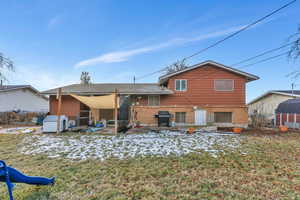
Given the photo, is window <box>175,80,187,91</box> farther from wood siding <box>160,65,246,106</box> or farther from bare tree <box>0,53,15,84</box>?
bare tree <box>0,53,15,84</box>

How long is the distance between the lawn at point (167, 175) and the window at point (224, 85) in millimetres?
6763

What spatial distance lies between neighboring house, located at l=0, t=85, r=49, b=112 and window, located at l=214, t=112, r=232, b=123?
15.9m

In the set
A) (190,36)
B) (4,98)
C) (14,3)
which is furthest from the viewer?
(4,98)

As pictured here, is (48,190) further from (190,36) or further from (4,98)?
(4,98)

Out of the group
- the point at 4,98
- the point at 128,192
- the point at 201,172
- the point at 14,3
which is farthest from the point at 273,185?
the point at 4,98

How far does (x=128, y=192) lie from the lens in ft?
7.13

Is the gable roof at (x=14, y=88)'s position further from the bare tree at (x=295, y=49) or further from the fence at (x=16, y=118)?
the bare tree at (x=295, y=49)

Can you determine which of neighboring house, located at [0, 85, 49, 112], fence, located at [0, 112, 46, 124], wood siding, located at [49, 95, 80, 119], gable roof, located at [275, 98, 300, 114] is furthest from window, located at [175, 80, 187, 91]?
neighboring house, located at [0, 85, 49, 112]

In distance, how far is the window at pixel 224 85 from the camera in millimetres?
10451

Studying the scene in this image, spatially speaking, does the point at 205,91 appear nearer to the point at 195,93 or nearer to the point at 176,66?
the point at 195,93

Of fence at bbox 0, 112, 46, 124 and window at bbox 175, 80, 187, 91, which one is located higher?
window at bbox 175, 80, 187, 91

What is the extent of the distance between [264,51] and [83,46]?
44.1 ft

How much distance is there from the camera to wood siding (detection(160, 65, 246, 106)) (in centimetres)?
1039

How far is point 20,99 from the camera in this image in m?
14.7
